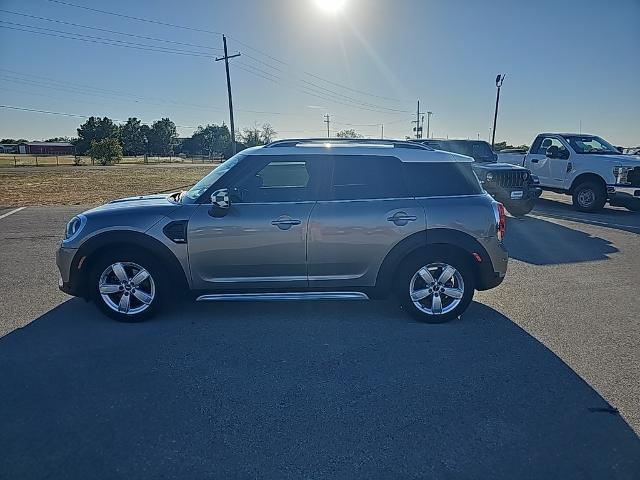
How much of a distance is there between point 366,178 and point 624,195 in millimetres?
10547

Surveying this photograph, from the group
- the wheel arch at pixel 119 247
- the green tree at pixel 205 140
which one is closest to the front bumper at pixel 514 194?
the wheel arch at pixel 119 247

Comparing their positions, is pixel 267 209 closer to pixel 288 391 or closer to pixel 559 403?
pixel 288 391

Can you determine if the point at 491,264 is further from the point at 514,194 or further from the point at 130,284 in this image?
the point at 514,194

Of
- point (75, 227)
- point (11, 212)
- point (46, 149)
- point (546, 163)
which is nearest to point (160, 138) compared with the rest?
point (46, 149)

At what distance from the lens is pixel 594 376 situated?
3496 millimetres

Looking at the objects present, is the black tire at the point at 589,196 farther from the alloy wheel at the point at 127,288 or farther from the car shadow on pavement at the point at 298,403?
the alloy wheel at the point at 127,288

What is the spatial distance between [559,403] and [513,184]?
9.03m

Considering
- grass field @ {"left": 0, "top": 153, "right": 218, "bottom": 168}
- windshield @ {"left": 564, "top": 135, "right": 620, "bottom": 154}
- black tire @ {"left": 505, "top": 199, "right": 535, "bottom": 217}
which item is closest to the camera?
black tire @ {"left": 505, "top": 199, "right": 535, "bottom": 217}

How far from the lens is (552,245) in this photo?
27.2 feet

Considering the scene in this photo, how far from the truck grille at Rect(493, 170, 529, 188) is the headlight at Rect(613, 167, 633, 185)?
8.98ft

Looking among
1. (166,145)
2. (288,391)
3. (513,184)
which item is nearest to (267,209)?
(288,391)

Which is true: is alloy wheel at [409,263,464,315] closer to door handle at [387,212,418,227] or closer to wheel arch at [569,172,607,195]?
door handle at [387,212,418,227]

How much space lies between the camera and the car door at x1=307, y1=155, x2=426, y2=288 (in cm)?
441

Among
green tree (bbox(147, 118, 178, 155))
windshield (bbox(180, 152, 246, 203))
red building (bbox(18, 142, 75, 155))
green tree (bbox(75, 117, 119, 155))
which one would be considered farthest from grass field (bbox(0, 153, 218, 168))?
windshield (bbox(180, 152, 246, 203))
